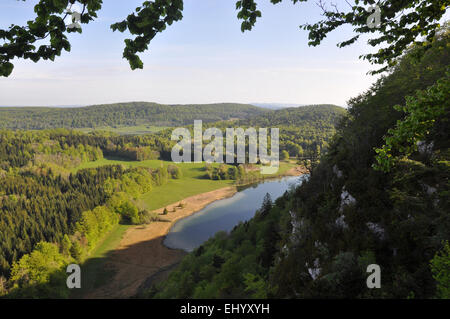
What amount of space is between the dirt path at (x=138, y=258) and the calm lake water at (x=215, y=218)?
3231mm

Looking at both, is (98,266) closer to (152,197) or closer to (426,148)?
(152,197)

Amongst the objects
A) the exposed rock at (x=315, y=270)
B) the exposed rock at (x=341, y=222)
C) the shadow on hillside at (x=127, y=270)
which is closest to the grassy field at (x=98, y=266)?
the shadow on hillside at (x=127, y=270)

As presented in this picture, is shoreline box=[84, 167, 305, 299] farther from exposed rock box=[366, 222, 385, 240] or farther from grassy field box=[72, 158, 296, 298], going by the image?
exposed rock box=[366, 222, 385, 240]

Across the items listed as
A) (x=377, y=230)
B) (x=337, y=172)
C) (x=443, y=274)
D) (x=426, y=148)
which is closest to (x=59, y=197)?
(x=337, y=172)

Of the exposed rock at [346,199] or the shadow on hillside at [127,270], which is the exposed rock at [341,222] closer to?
the exposed rock at [346,199]

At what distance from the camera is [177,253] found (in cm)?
6288

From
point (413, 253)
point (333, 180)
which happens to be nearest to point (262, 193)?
point (333, 180)

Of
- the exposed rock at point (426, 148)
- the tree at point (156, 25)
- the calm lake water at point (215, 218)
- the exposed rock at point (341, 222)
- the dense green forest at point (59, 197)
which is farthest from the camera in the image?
the calm lake water at point (215, 218)

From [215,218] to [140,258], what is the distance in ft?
101

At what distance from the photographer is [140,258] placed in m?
61.2

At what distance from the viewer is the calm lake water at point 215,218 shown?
2765 inches
